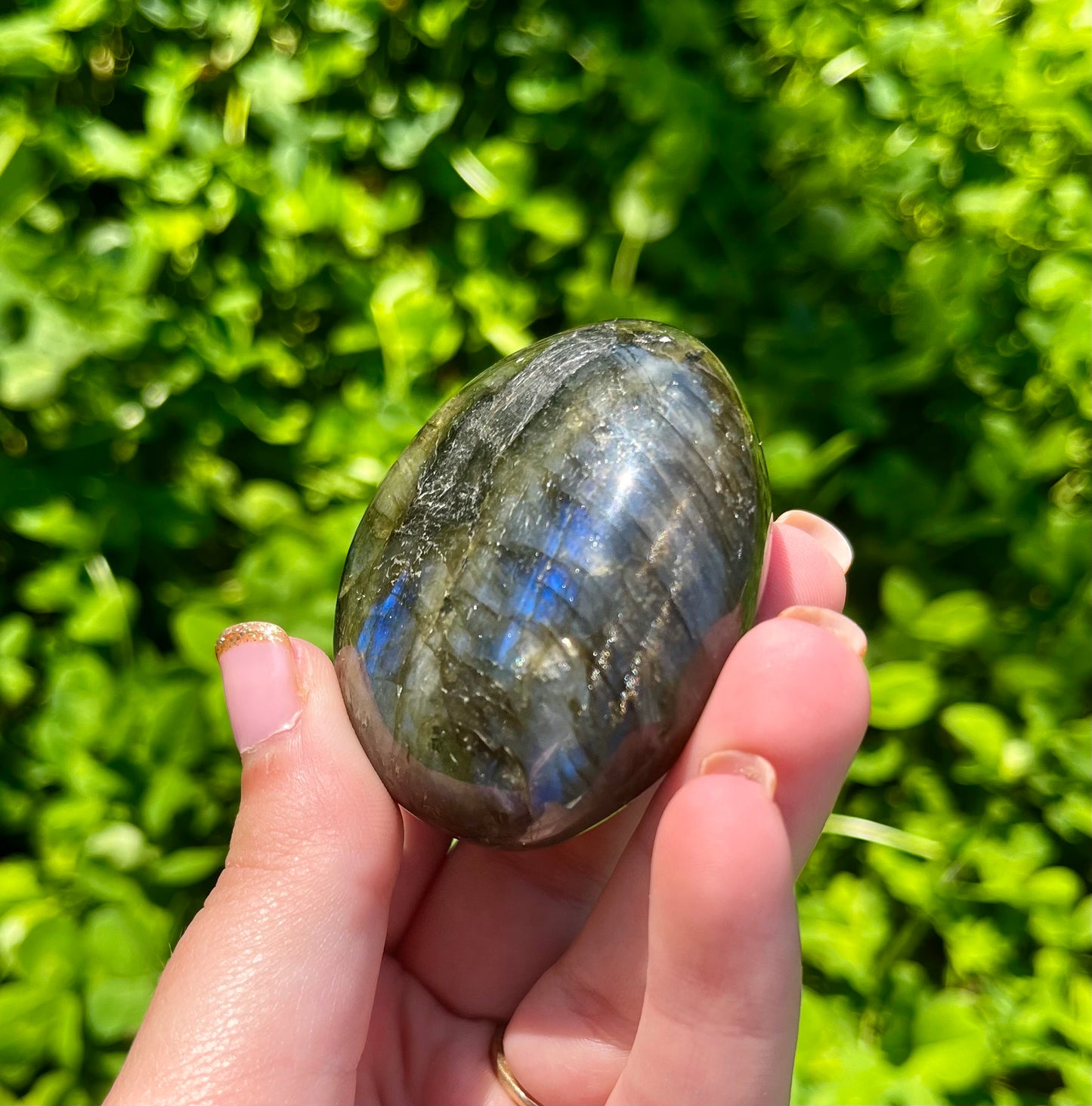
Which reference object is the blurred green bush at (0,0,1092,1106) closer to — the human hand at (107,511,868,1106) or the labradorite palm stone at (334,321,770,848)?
the human hand at (107,511,868,1106)

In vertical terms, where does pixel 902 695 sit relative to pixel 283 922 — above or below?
below

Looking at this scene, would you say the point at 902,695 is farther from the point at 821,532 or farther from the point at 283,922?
the point at 283,922

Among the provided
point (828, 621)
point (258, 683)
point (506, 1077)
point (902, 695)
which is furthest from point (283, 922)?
point (902, 695)

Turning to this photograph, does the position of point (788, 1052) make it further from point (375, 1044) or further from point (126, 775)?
point (126, 775)

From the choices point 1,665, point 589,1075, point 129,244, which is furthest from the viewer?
point 129,244

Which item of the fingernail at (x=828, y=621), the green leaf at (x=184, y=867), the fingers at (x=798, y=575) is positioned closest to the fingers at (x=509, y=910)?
the fingers at (x=798, y=575)

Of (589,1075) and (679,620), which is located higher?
(679,620)

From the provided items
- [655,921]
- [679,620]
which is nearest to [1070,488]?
[679,620]

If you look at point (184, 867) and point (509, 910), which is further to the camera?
point (184, 867)
